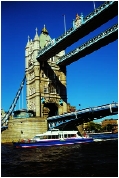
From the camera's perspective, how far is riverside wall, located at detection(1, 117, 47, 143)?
49812 millimetres

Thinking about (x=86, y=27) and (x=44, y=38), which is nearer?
(x=86, y=27)

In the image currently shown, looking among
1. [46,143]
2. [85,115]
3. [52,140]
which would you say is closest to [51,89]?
[85,115]

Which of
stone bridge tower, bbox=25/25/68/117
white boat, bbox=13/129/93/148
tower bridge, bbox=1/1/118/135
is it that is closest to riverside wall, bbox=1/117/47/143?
tower bridge, bbox=1/1/118/135

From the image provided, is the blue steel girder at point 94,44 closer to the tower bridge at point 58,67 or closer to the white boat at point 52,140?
the tower bridge at point 58,67

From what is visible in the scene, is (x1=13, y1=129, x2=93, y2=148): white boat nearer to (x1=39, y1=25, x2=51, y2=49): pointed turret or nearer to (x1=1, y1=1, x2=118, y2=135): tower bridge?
(x1=1, y1=1, x2=118, y2=135): tower bridge

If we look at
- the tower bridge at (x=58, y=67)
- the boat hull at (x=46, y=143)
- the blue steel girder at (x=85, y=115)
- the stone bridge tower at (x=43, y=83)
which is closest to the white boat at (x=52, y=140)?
the boat hull at (x=46, y=143)

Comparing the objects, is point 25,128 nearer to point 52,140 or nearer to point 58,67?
point 52,140

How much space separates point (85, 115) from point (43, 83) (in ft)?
51.8

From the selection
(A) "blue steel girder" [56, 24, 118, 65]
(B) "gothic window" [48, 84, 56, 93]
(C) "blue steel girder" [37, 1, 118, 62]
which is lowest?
(B) "gothic window" [48, 84, 56, 93]

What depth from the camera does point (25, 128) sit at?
5028 cm

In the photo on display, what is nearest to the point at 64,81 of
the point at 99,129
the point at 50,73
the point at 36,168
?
the point at 50,73

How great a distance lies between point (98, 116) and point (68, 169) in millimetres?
33927

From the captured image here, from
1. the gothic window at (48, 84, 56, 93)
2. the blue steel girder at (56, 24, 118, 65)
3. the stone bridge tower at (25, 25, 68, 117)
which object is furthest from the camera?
the gothic window at (48, 84, 56, 93)

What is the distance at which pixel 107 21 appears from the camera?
43.3 m
